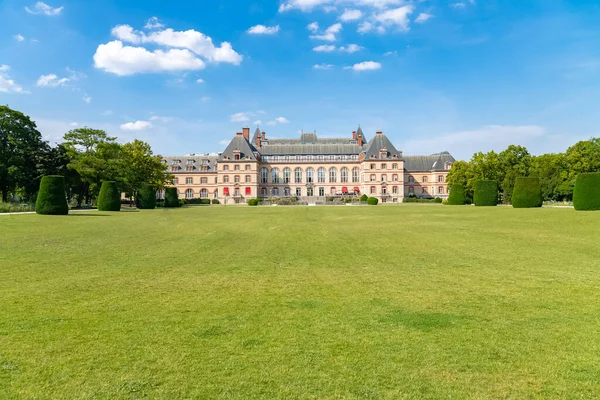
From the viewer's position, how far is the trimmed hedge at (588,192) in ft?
86.4

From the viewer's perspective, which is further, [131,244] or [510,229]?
[510,229]

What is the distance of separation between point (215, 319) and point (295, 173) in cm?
8223

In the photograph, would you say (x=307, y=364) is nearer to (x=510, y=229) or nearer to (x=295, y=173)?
(x=510, y=229)

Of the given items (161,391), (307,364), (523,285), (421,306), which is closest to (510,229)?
(523,285)

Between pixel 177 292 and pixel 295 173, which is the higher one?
pixel 295 173

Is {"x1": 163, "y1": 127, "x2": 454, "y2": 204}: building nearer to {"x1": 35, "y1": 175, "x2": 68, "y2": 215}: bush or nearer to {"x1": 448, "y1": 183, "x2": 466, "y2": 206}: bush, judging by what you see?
{"x1": 448, "y1": 183, "x2": 466, "y2": 206}: bush

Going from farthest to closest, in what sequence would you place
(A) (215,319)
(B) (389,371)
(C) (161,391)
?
(A) (215,319)
(B) (389,371)
(C) (161,391)

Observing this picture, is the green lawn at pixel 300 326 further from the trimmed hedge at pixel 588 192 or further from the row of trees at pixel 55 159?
the row of trees at pixel 55 159

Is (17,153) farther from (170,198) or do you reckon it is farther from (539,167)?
(539,167)

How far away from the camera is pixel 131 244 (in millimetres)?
13211

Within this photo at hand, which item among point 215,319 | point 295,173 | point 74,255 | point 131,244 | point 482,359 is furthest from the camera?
point 295,173

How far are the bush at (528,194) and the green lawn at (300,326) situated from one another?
26088 millimetres

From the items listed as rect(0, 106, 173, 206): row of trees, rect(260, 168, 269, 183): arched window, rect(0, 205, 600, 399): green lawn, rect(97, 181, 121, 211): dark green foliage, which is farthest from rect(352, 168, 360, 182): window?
rect(0, 205, 600, 399): green lawn

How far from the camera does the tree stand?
4003 centimetres
